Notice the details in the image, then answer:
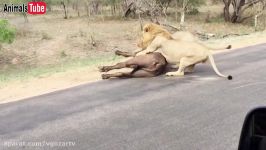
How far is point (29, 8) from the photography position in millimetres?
33188

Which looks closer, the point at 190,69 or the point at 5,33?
the point at 190,69

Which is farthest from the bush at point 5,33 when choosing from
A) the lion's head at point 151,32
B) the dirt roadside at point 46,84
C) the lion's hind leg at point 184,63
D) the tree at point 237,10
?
the tree at point 237,10

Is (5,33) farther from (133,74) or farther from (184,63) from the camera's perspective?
(184,63)

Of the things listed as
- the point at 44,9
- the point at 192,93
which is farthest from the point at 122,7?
the point at 192,93

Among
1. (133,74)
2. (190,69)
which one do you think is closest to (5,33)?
(133,74)

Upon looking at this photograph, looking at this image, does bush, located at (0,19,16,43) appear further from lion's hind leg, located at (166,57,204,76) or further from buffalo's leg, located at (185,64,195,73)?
lion's hind leg, located at (166,57,204,76)

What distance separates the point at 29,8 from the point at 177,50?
24.4 meters

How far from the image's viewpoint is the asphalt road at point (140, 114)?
239 inches

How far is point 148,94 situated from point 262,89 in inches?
78.1

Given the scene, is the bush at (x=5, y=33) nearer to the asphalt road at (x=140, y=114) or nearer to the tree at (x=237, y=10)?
the asphalt road at (x=140, y=114)

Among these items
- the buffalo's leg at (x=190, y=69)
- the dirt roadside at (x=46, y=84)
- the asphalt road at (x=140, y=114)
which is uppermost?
the buffalo's leg at (x=190, y=69)

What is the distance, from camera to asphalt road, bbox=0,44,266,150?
19.9 ft

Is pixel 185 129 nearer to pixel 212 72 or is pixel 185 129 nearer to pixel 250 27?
pixel 212 72

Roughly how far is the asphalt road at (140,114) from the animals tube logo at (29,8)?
65.3ft
